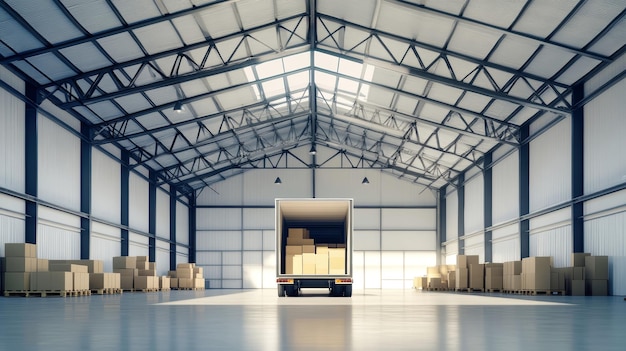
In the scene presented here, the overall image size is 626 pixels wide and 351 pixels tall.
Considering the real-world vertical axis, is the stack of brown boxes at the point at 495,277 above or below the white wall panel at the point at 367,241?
below

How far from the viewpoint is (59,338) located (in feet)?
17.7

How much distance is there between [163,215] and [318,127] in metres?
10.1

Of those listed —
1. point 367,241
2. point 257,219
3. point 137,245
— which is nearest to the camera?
point 137,245

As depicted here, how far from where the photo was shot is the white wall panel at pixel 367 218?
4231 cm

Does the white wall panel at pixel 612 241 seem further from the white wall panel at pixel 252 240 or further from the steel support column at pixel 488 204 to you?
the white wall panel at pixel 252 240

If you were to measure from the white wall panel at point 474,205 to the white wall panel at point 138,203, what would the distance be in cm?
1702

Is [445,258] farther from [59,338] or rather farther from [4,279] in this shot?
[59,338]

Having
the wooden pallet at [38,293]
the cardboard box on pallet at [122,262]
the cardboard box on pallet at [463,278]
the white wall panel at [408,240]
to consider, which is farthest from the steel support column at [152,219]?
the cardboard box on pallet at [463,278]

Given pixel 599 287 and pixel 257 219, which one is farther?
pixel 257 219

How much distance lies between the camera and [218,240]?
42.7 meters

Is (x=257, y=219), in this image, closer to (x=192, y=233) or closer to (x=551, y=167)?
(x=192, y=233)

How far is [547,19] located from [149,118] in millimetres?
16609

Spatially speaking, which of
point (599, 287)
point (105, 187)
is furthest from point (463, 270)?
point (105, 187)

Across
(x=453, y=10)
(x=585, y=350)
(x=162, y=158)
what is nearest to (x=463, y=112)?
(x=453, y=10)
